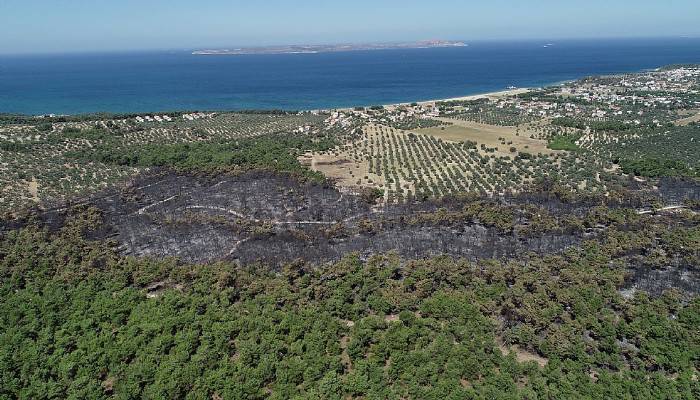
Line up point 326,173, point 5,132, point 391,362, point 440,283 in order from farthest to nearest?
point 5,132
point 326,173
point 440,283
point 391,362

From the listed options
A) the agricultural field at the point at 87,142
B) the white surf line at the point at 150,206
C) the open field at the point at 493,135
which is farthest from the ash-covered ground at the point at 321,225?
the open field at the point at 493,135

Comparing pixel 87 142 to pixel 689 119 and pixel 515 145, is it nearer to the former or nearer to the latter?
pixel 515 145

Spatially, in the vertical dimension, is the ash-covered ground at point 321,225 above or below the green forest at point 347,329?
above

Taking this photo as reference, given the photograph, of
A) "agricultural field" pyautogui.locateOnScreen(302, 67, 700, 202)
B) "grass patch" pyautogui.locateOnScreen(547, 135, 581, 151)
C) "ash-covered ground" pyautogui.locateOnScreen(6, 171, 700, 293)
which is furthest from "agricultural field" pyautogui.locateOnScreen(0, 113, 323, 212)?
"grass patch" pyautogui.locateOnScreen(547, 135, 581, 151)

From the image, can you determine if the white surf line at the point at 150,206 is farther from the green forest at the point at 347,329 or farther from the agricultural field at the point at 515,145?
the agricultural field at the point at 515,145

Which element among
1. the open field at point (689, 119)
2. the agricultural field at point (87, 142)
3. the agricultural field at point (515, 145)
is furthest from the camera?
the open field at point (689, 119)

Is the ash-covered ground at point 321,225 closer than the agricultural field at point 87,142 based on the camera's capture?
Yes

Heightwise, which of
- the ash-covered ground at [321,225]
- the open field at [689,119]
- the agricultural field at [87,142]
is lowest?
the ash-covered ground at [321,225]

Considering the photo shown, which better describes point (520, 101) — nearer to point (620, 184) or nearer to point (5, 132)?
point (620, 184)

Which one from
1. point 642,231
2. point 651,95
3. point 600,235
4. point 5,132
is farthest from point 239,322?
point 651,95

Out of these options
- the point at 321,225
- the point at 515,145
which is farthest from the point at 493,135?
the point at 321,225

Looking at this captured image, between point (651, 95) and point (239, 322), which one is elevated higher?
point (651, 95)
